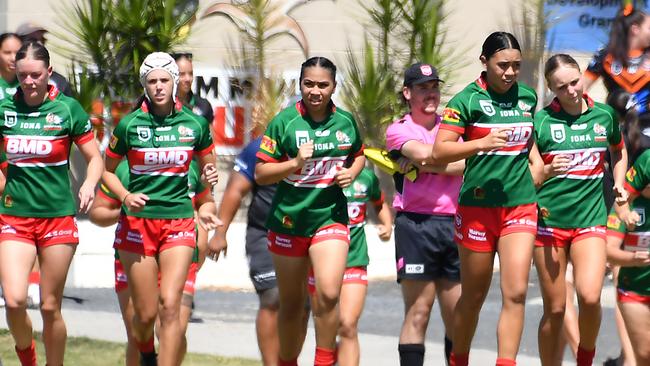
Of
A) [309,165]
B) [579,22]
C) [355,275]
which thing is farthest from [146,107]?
[579,22]

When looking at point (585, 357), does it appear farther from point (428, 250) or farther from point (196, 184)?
point (196, 184)

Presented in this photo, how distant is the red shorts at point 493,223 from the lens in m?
8.59

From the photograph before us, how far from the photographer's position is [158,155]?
8992 millimetres

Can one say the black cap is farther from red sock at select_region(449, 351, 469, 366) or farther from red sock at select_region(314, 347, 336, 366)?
red sock at select_region(314, 347, 336, 366)

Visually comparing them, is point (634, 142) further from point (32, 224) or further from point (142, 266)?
point (32, 224)

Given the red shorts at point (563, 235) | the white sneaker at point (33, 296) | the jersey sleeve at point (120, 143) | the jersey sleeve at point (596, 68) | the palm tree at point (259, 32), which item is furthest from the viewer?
the palm tree at point (259, 32)

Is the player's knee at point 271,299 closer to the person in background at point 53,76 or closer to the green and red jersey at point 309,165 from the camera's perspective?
the green and red jersey at point 309,165

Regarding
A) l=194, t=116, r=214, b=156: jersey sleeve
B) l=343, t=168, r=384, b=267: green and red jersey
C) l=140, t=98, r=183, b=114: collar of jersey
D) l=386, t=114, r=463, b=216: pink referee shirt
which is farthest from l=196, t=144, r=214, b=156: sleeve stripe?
l=386, t=114, r=463, b=216: pink referee shirt

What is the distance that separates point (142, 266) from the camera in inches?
355

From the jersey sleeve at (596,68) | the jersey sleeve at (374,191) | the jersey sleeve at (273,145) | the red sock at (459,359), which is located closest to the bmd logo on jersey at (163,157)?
the jersey sleeve at (273,145)

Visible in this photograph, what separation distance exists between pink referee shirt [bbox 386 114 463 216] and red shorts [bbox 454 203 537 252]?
2.82 ft

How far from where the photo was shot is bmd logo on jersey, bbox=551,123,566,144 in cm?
894

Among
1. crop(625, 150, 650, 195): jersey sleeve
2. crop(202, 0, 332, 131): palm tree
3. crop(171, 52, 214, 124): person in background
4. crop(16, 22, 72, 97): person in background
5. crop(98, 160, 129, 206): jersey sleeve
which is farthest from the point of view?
crop(202, 0, 332, 131): palm tree

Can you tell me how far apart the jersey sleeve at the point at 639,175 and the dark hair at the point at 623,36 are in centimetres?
238
